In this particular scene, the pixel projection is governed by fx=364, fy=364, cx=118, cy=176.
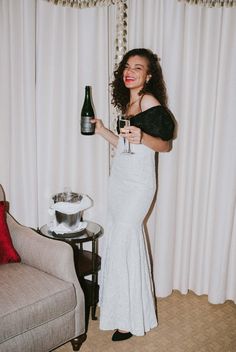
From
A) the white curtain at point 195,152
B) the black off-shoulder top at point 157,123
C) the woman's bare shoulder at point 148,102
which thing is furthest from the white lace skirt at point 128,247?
the white curtain at point 195,152

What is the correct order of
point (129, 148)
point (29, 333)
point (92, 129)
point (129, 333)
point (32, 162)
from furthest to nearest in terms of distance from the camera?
point (32, 162) < point (92, 129) < point (129, 333) < point (129, 148) < point (29, 333)

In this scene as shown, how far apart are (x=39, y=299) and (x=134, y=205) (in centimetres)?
70

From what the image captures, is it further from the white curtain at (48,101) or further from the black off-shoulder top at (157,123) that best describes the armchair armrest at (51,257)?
the black off-shoulder top at (157,123)

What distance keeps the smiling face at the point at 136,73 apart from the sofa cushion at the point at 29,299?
1191 mm

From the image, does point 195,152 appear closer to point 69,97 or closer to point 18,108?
point 69,97

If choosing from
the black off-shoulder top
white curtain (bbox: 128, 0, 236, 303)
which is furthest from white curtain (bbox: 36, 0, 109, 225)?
the black off-shoulder top

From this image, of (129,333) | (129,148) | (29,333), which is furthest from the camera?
(129,333)

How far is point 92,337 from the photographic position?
2.26 m

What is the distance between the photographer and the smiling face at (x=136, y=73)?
211 centimetres

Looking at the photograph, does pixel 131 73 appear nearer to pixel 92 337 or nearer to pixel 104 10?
pixel 104 10

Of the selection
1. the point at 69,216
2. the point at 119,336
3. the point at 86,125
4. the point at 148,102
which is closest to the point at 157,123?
the point at 148,102

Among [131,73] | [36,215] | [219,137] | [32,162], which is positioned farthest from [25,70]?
[219,137]

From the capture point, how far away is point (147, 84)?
7.22 feet

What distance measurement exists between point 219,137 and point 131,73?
0.80 metres
